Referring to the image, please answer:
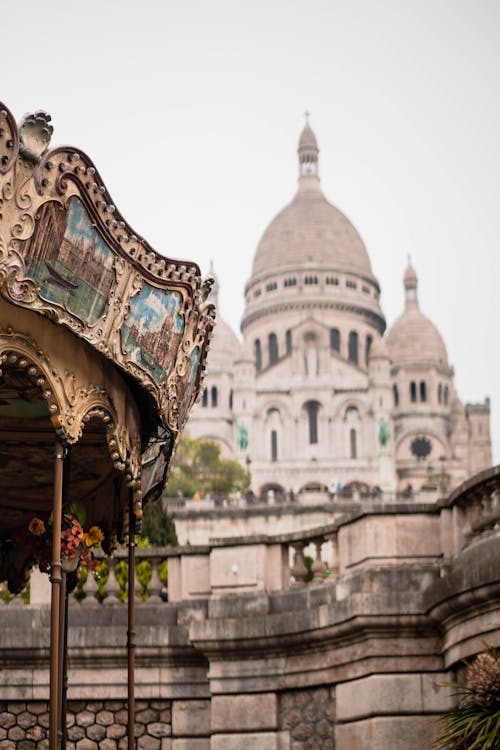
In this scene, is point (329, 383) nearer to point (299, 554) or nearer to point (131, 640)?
point (299, 554)

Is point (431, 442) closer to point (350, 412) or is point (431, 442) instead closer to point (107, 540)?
point (350, 412)

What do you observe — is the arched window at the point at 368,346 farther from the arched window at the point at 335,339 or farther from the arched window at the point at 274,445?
the arched window at the point at 274,445

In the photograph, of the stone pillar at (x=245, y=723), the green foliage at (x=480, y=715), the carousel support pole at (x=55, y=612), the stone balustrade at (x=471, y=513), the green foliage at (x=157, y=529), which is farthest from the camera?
the green foliage at (x=157, y=529)

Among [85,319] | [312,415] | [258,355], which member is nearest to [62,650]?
[85,319]

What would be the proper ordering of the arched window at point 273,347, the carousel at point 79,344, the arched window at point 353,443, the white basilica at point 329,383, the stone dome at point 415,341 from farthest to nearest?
the arched window at point 273,347
the stone dome at point 415,341
the arched window at point 353,443
the white basilica at point 329,383
the carousel at point 79,344

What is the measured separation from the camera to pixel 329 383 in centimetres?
12900

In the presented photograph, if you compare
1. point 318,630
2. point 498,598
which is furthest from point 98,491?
point 498,598

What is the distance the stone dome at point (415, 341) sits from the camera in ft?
456

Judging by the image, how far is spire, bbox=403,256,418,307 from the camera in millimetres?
147375

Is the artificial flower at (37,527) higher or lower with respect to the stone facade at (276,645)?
higher

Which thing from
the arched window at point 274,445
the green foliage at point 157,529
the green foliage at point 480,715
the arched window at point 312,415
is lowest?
the green foliage at point 480,715

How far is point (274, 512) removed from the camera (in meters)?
80.9

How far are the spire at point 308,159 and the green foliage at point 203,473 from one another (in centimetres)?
5254

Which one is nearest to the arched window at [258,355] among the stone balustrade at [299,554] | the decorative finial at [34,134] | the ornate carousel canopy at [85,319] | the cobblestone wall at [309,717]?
the stone balustrade at [299,554]
